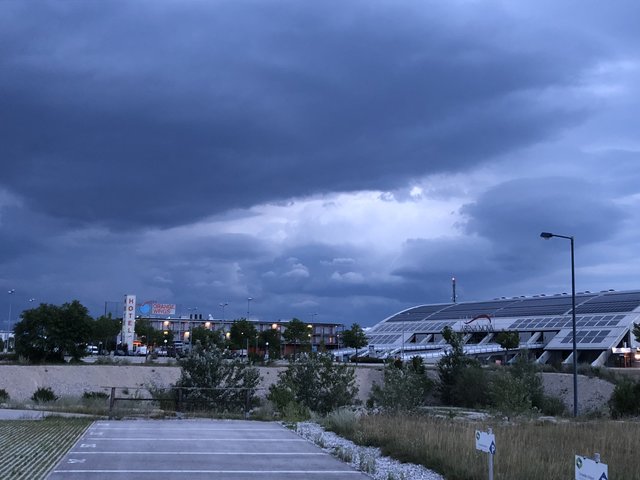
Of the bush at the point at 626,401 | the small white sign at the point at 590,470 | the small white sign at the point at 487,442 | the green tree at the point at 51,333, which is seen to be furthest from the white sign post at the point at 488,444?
the green tree at the point at 51,333

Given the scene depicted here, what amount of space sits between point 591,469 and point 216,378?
2484 cm

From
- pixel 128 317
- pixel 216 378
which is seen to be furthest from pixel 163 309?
pixel 216 378

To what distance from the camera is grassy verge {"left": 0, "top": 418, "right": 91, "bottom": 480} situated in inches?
522

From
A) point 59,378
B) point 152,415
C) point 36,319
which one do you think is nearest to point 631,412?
point 152,415

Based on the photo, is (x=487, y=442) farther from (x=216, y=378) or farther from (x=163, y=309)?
(x=163, y=309)

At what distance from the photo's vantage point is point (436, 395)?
49.4m

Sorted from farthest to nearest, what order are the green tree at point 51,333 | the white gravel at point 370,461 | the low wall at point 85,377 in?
the green tree at point 51,333
the low wall at point 85,377
the white gravel at point 370,461

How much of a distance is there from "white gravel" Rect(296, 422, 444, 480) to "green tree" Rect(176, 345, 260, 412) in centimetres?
940

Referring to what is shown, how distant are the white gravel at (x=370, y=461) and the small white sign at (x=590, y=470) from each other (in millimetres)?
5358

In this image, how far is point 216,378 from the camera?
31.0 meters

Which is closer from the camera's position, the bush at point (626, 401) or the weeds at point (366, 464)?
the weeds at point (366, 464)

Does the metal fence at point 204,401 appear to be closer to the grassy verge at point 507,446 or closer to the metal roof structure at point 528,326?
the grassy verge at point 507,446

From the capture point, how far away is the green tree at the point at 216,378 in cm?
2943

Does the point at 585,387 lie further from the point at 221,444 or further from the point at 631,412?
the point at 221,444
